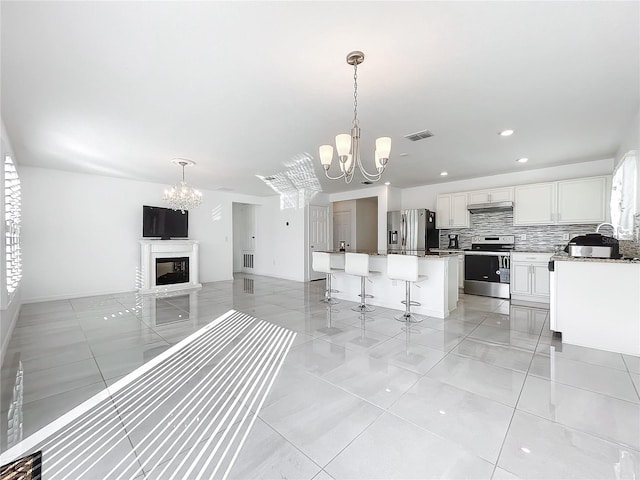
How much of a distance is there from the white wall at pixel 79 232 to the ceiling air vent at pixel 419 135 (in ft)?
19.4

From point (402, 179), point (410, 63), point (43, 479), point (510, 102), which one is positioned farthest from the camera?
point (402, 179)

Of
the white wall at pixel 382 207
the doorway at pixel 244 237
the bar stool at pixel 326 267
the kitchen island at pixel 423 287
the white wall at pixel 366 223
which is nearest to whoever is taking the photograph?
the kitchen island at pixel 423 287

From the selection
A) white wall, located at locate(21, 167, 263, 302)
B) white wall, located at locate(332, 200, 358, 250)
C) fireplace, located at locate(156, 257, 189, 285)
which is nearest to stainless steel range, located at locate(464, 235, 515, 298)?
white wall, located at locate(332, 200, 358, 250)

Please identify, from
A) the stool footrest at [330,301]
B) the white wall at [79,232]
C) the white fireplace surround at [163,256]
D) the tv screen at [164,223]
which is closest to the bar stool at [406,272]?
the stool footrest at [330,301]

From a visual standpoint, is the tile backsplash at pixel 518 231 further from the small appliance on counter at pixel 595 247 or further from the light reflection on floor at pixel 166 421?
the light reflection on floor at pixel 166 421

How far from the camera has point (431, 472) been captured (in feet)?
4.55

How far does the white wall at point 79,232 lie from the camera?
5.23 meters

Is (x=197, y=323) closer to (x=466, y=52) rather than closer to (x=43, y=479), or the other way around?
(x=43, y=479)

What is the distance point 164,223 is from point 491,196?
743cm

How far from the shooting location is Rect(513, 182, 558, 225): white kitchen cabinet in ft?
17.2

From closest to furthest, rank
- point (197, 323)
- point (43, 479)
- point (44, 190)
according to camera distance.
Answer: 1. point (43, 479)
2. point (197, 323)
3. point (44, 190)

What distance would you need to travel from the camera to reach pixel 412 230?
6.62m

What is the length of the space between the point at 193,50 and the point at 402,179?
522 cm

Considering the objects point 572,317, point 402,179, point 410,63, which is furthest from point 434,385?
point 402,179
